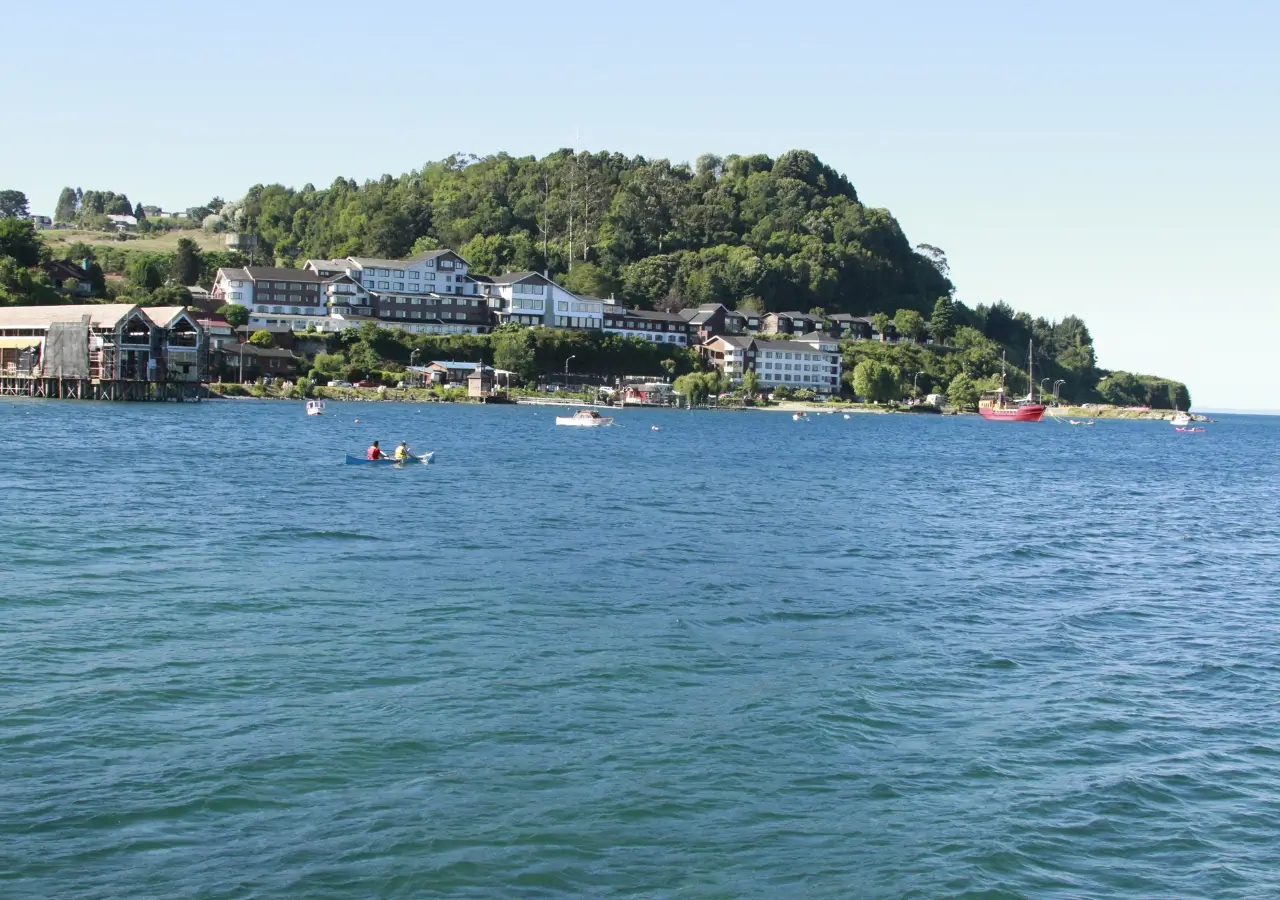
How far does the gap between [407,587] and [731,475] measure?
29358mm

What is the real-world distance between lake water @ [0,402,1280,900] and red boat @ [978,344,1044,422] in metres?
116

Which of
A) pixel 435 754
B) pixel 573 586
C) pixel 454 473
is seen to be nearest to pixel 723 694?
pixel 435 754

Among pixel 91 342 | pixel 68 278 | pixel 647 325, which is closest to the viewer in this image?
pixel 91 342

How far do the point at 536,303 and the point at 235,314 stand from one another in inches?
1486

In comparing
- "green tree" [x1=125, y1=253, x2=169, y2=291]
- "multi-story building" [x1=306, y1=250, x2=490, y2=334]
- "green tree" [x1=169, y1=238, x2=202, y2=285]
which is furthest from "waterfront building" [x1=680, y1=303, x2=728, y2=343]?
"green tree" [x1=125, y1=253, x2=169, y2=291]

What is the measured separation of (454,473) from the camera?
45000mm

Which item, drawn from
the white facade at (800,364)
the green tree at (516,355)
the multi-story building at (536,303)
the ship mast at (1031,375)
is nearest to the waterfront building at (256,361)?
the green tree at (516,355)

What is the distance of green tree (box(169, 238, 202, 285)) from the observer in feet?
461

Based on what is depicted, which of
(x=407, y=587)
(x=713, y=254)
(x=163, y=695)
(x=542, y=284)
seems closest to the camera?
(x=163, y=695)

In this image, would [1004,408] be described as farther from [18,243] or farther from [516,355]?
[18,243]

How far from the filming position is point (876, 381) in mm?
153500

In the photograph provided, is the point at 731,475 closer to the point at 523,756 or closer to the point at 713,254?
the point at 523,756

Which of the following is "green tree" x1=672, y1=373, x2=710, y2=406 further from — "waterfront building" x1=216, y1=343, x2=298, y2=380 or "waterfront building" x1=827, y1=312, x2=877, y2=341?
"waterfront building" x1=216, y1=343, x2=298, y2=380

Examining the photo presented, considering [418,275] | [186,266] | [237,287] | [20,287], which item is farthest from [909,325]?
[20,287]
